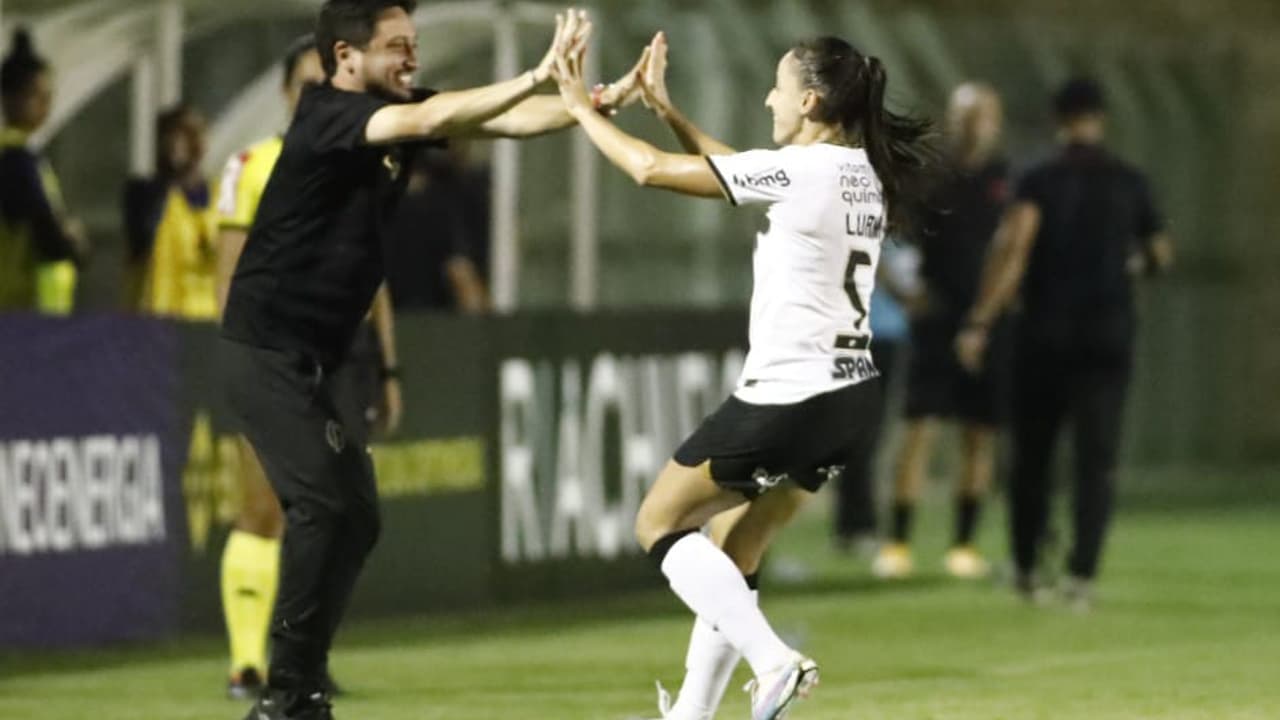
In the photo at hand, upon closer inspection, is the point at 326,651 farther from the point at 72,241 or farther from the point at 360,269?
the point at 72,241

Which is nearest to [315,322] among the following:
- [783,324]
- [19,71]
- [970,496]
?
[783,324]

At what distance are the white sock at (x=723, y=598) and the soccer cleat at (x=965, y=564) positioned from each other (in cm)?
748

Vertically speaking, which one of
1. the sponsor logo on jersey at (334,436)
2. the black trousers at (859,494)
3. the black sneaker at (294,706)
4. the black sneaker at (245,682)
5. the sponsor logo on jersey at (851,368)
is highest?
the sponsor logo on jersey at (851,368)

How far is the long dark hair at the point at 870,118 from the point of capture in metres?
8.77

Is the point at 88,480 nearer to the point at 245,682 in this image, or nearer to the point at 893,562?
the point at 245,682

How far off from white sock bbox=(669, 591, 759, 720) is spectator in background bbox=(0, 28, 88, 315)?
5435 millimetres

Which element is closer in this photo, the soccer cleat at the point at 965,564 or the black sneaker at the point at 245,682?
the black sneaker at the point at 245,682

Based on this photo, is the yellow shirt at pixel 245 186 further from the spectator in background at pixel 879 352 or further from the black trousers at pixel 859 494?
the black trousers at pixel 859 494

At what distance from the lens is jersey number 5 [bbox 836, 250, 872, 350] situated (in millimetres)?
8742

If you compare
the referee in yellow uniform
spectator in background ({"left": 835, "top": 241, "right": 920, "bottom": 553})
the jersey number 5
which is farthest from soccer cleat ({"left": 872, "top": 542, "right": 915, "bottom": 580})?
the jersey number 5

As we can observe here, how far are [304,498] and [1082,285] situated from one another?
20.3 ft

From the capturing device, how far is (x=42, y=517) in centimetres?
1205

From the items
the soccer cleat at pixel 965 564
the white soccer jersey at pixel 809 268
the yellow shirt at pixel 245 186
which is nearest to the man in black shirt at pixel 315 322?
the white soccer jersey at pixel 809 268

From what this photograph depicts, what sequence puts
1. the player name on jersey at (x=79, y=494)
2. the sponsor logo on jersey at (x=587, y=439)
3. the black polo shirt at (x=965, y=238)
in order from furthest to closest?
the black polo shirt at (x=965, y=238)
the sponsor logo on jersey at (x=587, y=439)
the player name on jersey at (x=79, y=494)
